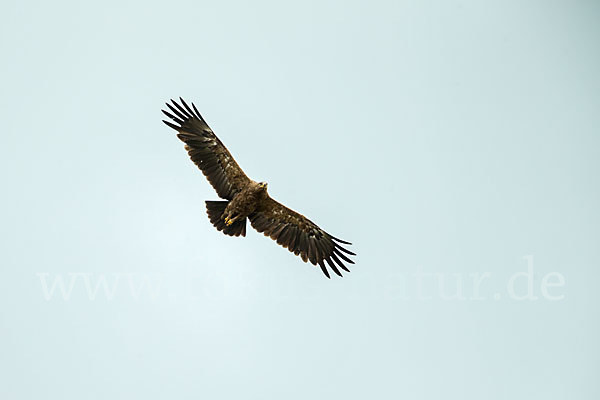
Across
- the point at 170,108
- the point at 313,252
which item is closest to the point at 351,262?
the point at 313,252

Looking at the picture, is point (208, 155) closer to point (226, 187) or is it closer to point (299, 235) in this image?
point (226, 187)

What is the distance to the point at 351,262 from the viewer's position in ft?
65.1

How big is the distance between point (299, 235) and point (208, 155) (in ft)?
9.36

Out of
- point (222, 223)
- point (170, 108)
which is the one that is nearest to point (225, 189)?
point (222, 223)

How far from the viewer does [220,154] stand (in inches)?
755

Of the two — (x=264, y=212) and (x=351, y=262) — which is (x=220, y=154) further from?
(x=351, y=262)

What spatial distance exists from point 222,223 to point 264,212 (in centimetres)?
102

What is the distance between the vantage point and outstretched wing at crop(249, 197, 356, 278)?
19516 mm

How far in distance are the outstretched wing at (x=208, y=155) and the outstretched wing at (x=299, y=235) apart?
0.84m

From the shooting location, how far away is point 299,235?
65.4 feet

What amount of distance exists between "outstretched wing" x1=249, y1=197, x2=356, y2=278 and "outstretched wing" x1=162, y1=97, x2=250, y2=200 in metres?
0.84

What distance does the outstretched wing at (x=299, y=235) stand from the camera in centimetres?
1952

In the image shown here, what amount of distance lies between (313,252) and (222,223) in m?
2.35

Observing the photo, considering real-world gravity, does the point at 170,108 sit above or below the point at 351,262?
above
